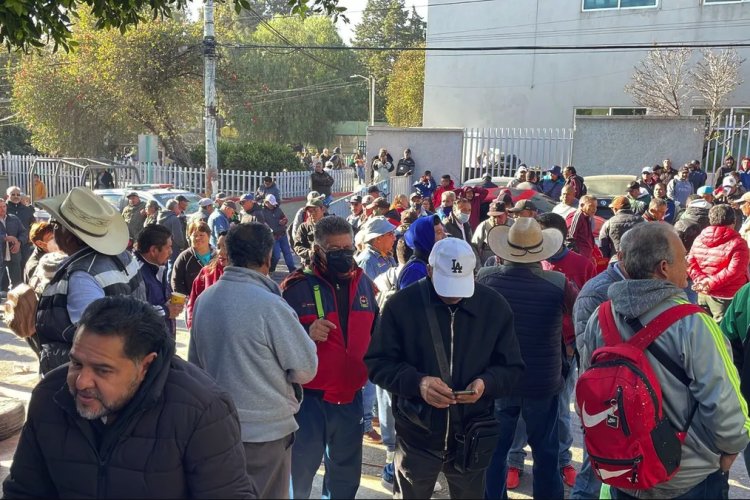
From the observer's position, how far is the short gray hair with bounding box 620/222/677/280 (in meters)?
3.08

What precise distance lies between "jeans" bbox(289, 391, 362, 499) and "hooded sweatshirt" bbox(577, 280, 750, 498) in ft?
5.39

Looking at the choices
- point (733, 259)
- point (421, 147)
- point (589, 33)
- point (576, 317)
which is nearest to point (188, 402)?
point (576, 317)

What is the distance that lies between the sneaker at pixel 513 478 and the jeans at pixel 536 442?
608 mm

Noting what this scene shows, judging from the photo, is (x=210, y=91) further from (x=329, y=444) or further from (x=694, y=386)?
(x=694, y=386)

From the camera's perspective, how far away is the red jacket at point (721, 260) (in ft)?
20.9

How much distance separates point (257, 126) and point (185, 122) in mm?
24228

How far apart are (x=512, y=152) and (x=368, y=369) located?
1904 cm

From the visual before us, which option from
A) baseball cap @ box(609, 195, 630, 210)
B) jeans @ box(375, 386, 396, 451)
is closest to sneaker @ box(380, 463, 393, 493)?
jeans @ box(375, 386, 396, 451)

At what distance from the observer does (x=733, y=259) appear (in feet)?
20.9

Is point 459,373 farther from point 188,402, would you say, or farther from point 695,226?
point 695,226

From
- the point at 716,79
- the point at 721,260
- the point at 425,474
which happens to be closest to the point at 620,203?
the point at 721,260

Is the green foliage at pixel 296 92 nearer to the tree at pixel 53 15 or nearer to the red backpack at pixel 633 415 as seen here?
the tree at pixel 53 15

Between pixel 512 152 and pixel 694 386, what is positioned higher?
pixel 512 152

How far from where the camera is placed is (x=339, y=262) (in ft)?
13.5
